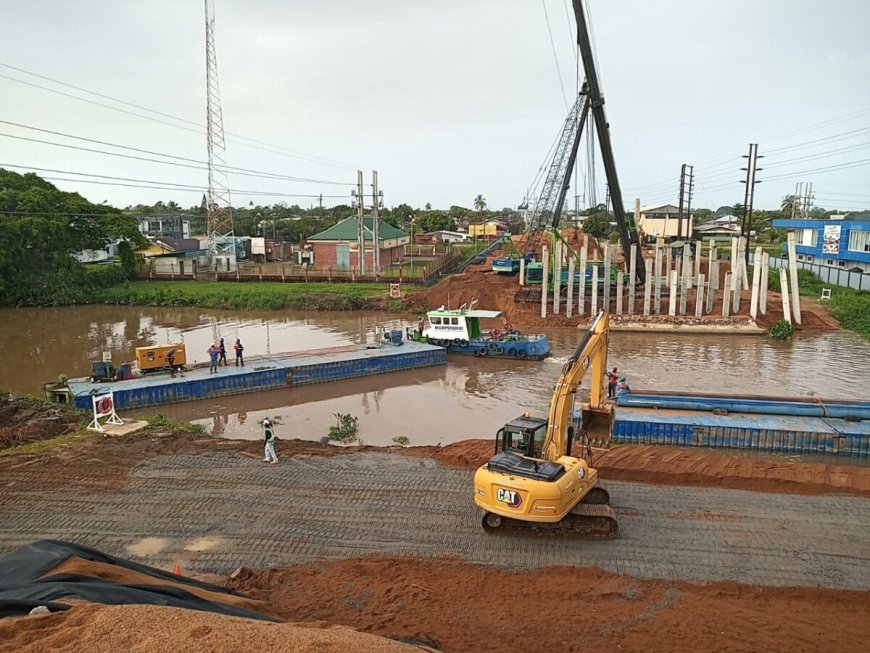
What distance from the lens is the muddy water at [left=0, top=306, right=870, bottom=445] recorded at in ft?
68.5

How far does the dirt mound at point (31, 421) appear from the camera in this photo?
16250mm

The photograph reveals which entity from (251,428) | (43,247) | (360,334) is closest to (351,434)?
(251,428)

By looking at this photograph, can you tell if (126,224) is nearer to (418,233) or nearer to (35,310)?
(35,310)

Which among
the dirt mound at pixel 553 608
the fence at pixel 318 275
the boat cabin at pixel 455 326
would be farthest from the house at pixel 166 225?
the dirt mound at pixel 553 608

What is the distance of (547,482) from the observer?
1021cm

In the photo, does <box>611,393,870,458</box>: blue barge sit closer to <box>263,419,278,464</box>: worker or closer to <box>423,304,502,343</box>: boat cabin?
<box>263,419,278,464</box>: worker

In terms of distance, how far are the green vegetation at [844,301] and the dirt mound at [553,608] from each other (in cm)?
2892

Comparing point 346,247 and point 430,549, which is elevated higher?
point 346,247

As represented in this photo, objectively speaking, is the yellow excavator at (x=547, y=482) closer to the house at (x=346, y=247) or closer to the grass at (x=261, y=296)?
the grass at (x=261, y=296)

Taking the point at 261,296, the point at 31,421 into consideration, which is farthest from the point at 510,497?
the point at 261,296

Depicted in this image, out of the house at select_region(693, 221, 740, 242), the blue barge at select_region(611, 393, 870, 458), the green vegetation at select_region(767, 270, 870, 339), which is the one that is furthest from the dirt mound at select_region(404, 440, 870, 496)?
the house at select_region(693, 221, 740, 242)

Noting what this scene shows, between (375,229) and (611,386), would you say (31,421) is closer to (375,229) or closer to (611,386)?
(611,386)

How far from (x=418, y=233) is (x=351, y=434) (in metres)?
76.7

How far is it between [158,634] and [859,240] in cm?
5241
